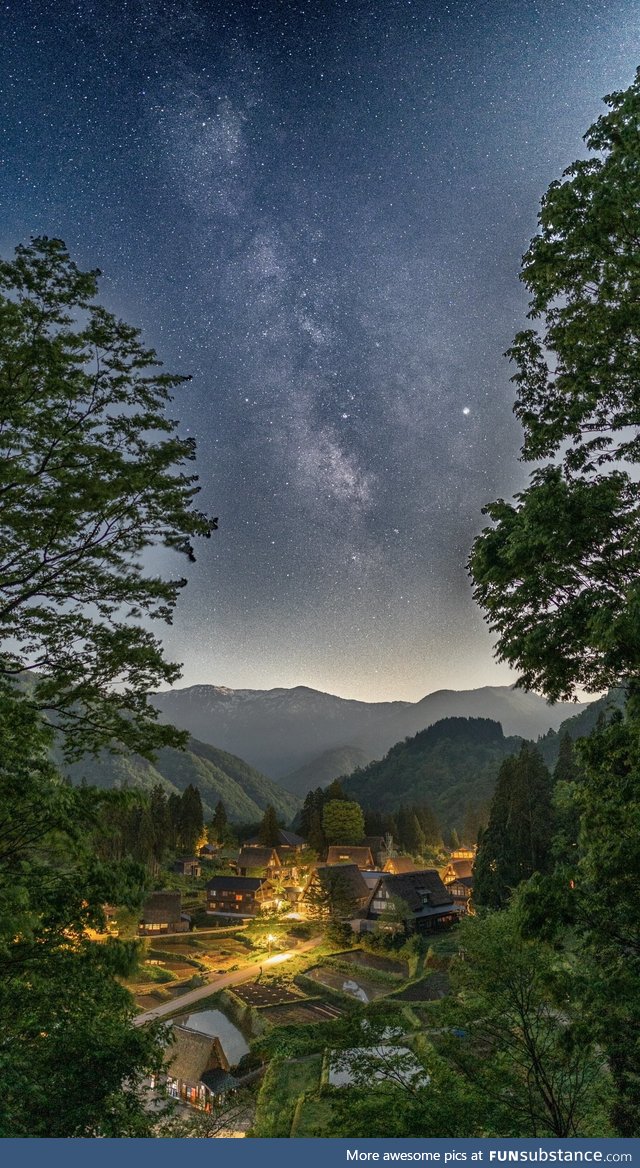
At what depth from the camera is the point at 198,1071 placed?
21.4 m

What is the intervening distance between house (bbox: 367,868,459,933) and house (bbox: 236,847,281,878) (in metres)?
21.8

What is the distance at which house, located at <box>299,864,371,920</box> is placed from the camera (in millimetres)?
46878

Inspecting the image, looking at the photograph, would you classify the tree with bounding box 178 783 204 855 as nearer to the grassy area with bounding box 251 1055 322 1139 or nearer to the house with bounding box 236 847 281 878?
the house with bounding box 236 847 281 878

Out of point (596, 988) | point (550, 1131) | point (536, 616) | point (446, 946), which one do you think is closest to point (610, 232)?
point (536, 616)

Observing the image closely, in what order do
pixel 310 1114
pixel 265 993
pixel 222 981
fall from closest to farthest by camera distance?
pixel 310 1114
pixel 265 993
pixel 222 981

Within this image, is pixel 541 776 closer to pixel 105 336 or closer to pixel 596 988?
pixel 596 988

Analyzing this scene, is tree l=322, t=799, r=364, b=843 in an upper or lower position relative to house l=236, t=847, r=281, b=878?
upper

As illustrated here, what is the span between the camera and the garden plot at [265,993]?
2895 cm

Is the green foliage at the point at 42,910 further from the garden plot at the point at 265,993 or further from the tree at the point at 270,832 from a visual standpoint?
the tree at the point at 270,832

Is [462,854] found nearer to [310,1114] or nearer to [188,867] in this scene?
[188,867]

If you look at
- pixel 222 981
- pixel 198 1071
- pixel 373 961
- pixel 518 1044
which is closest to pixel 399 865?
pixel 373 961

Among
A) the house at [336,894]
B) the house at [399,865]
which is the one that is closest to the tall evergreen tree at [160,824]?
the house at [336,894]

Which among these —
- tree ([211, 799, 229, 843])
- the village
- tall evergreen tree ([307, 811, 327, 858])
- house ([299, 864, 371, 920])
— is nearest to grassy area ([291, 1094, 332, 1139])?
the village

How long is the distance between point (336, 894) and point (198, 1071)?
91.7 feet
